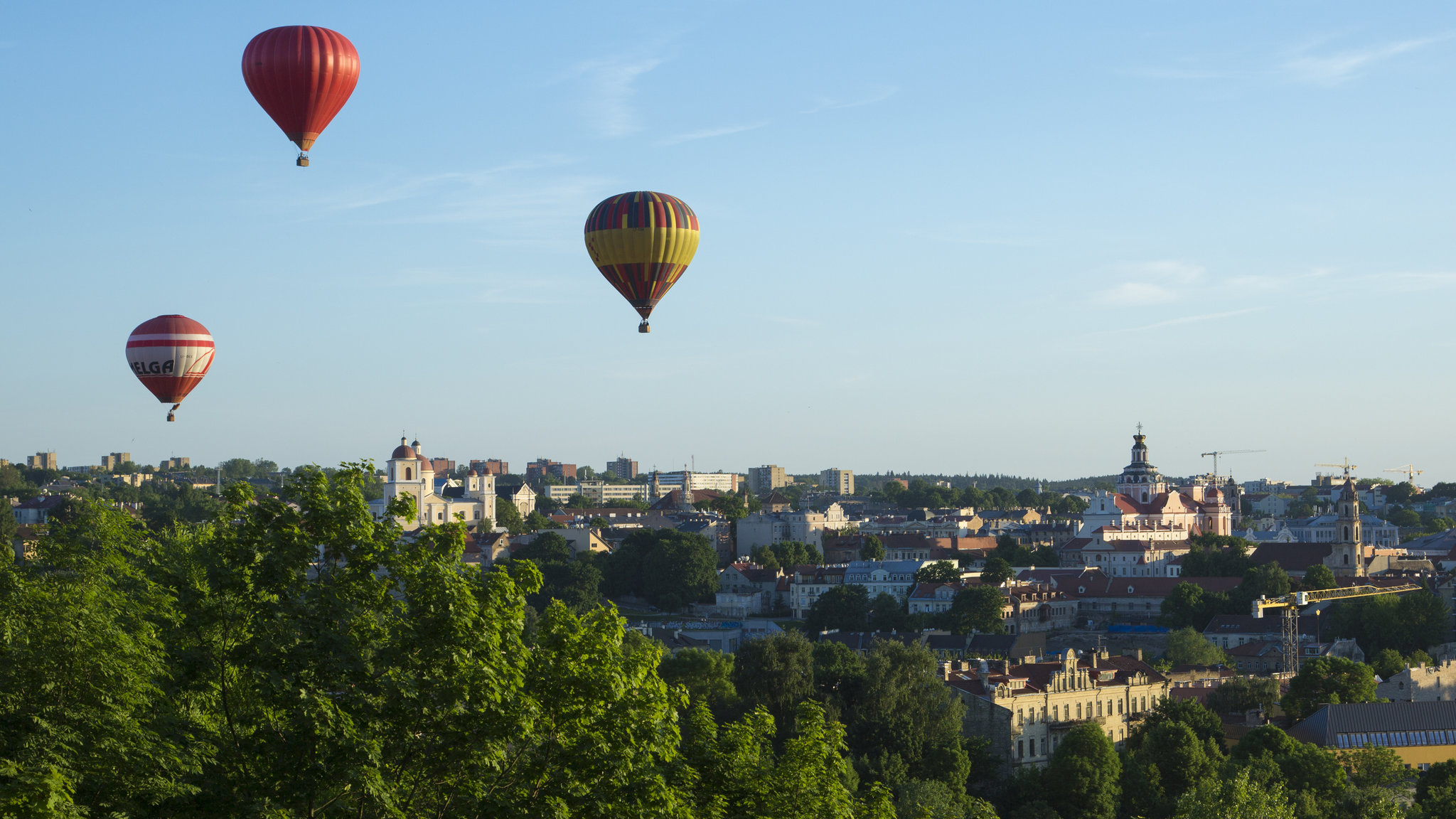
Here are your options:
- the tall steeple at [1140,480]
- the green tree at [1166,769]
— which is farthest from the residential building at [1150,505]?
the green tree at [1166,769]

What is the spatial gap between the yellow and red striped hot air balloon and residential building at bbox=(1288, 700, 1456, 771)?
76.2 ft

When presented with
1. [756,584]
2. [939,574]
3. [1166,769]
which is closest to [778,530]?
[756,584]

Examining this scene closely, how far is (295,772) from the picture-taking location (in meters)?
12.6

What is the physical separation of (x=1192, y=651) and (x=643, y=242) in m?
45.4

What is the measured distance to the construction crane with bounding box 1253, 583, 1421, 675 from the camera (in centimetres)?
6838

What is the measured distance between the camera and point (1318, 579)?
86188 millimetres

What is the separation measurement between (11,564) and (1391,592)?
7349 cm

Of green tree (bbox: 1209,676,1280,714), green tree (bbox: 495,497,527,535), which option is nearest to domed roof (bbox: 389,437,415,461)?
green tree (bbox: 495,497,527,535)

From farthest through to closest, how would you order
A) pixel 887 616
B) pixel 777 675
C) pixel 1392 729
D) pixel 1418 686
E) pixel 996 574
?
pixel 996 574 < pixel 887 616 < pixel 1418 686 < pixel 777 675 < pixel 1392 729

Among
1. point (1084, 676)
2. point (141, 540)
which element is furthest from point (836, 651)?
point (141, 540)

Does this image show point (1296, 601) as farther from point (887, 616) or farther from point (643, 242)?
point (643, 242)

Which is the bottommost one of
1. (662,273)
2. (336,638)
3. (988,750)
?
(988,750)

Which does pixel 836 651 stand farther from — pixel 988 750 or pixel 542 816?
pixel 542 816

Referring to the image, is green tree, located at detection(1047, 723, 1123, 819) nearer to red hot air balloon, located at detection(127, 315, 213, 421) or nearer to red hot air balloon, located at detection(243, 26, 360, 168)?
red hot air balloon, located at detection(127, 315, 213, 421)
